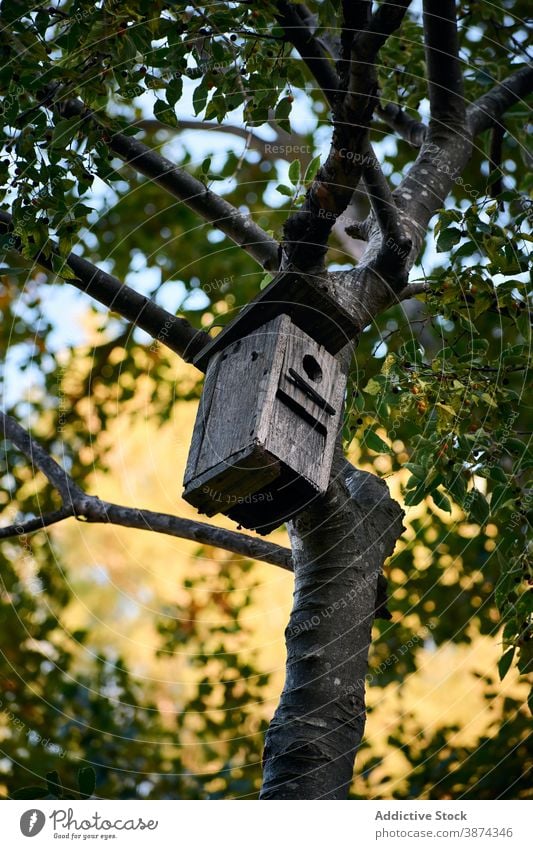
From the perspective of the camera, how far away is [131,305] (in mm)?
2863

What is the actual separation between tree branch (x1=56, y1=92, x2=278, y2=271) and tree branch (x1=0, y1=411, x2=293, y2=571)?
0.91m

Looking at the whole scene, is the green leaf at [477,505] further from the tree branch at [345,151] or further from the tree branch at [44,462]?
the tree branch at [44,462]

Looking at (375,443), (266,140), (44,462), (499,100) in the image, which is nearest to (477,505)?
(375,443)

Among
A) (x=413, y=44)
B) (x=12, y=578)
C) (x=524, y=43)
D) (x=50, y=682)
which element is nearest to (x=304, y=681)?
(x=413, y=44)

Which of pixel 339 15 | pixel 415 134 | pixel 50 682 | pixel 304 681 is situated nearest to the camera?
pixel 304 681

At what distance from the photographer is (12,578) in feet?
20.4

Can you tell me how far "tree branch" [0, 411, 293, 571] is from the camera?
2.86 m

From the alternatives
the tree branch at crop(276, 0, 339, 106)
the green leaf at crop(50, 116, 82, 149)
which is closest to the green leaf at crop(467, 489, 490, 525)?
the tree branch at crop(276, 0, 339, 106)

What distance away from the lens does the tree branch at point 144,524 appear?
2863 millimetres

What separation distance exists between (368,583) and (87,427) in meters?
4.29

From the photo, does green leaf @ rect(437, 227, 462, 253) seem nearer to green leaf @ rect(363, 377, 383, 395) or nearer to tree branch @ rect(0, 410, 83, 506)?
green leaf @ rect(363, 377, 383, 395)

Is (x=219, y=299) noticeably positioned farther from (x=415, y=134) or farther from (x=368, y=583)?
(x=368, y=583)

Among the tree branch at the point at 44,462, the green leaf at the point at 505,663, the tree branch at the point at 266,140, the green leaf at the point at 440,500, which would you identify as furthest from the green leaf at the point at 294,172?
the tree branch at the point at 266,140

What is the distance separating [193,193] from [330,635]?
155 cm
